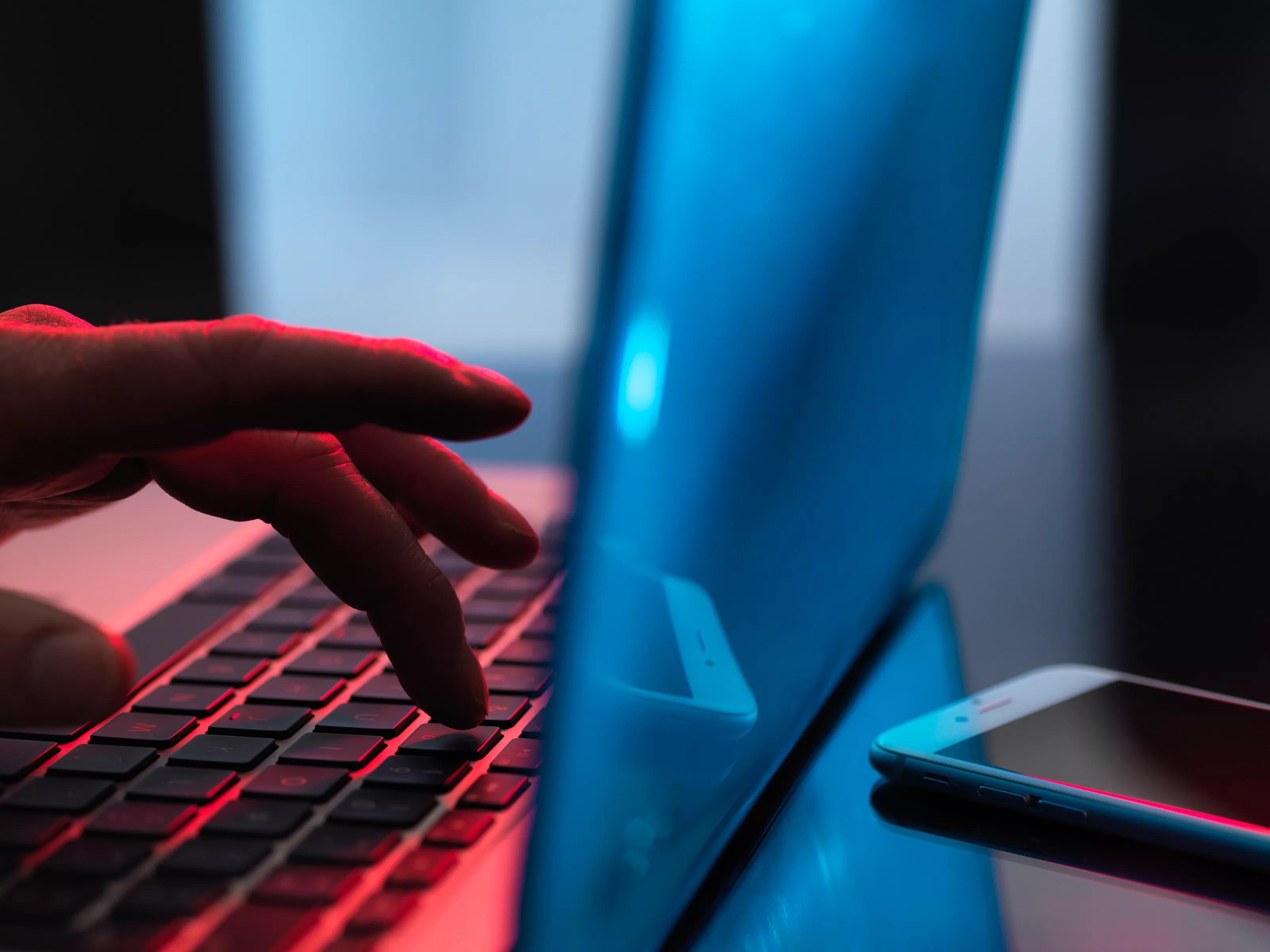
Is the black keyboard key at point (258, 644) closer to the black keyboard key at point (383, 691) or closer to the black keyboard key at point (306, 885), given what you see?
the black keyboard key at point (383, 691)

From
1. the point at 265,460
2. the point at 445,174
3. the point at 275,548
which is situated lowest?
the point at 445,174

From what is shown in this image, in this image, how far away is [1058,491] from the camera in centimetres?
69

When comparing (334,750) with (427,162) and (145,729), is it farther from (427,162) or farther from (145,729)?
(427,162)

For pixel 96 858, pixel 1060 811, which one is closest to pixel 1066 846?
pixel 1060 811

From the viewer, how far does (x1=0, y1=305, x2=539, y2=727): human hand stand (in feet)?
0.82

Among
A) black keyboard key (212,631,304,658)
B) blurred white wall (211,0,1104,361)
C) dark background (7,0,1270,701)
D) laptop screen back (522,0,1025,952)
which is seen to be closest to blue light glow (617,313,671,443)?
laptop screen back (522,0,1025,952)

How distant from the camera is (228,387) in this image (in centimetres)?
27

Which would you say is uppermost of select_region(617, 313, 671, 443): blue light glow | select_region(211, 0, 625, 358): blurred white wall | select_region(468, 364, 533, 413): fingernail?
select_region(617, 313, 671, 443): blue light glow

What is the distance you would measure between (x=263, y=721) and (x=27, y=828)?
0.08 m

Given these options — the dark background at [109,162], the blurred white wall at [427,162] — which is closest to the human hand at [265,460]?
the dark background at [109,162]

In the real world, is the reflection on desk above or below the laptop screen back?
below

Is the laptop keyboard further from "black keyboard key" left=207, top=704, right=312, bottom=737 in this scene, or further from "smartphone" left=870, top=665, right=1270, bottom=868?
"smartphone" left=870, top=665, right=1270, bottom=868

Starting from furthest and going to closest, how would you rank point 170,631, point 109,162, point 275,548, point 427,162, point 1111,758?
point 427,162 → point 109,162 → point 275,548 → point 170,631 → point 1111,758

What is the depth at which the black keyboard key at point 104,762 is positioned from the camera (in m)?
0.29
